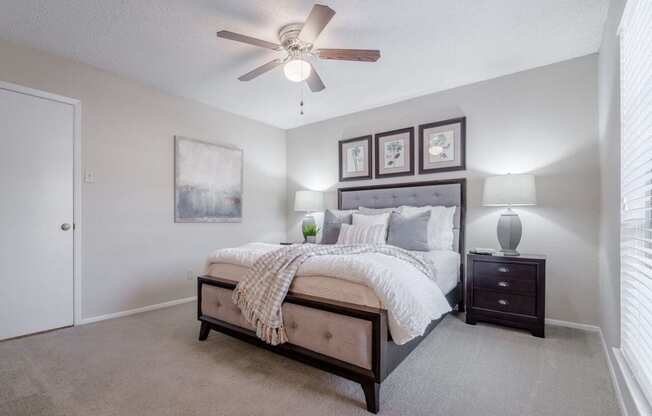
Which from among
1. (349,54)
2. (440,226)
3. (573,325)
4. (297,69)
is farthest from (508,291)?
(297,69)

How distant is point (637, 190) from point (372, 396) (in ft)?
5.44

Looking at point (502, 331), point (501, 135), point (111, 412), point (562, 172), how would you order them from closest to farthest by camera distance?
point (111, 412) < point (502, 331) < point (562, 172) < point (501, 135)

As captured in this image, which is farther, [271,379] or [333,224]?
[333,224]

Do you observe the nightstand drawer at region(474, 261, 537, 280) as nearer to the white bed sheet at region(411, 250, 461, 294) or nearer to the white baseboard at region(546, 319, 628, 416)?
the white bed sheet at region(411, 250, 461, 294)

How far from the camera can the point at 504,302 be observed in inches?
108

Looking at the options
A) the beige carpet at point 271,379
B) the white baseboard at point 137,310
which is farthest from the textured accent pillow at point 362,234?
the white baseboard at point 137,310

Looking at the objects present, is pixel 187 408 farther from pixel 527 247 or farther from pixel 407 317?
pixel 527 247

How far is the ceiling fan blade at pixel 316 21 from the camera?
1858 millimetres

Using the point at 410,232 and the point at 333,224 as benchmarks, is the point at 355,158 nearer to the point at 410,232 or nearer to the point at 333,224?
the point at 333,224

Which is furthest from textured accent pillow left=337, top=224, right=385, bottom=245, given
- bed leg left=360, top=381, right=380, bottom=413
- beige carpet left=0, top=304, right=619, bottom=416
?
bed leg left=360, top=381, right=380, bottom=413

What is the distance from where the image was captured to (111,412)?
63.7 inches

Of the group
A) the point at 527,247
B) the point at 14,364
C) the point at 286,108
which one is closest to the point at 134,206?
the point at 14,364

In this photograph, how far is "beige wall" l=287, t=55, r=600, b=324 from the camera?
9.21ft

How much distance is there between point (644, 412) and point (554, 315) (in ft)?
6.65
